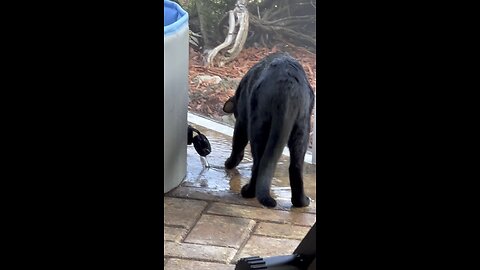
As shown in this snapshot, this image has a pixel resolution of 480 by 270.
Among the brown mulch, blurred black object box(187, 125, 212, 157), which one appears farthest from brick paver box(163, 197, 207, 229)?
the brown mulch

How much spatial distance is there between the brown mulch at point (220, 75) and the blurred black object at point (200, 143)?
1.46 feet

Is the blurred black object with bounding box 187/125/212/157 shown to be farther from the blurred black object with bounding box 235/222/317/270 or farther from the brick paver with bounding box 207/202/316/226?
the blurred black object with bounding box 235/222/317/270

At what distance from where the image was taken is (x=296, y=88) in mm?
2488

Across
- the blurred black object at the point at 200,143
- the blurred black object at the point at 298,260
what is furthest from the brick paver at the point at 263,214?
the blurred black object at the point at 298,260

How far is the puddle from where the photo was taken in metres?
2.77

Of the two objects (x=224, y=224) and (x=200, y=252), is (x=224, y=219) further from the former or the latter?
(x=200, y=252)
